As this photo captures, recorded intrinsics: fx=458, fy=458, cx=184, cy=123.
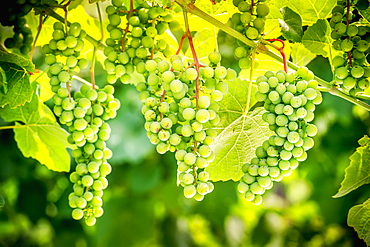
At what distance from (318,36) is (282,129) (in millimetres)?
245

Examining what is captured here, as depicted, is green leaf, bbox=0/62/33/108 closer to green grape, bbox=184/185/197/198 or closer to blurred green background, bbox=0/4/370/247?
green grape, bbox=184/185/197/198

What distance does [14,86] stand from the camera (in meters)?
0.80

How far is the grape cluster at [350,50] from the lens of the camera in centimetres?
72

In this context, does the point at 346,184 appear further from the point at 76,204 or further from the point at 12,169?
the point at 12,169

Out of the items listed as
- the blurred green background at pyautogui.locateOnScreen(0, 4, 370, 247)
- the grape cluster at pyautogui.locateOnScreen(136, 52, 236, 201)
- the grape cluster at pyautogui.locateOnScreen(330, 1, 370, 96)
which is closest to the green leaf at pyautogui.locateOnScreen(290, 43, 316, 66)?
the grape cluster at pyautogui.locateOnScreen(330, 1, 370, 96)

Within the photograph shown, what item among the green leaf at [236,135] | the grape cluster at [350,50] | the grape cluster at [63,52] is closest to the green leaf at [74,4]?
the grape cluster at [63,52]

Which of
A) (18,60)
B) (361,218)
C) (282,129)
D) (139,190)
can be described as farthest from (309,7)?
(139,190)

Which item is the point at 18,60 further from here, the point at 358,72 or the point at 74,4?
the point at 358,72

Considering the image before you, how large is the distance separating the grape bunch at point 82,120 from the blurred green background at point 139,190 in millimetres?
1129

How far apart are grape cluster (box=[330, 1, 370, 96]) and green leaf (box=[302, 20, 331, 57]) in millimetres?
53

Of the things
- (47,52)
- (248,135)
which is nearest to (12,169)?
(47,52)

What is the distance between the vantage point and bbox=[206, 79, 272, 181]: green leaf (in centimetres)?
82

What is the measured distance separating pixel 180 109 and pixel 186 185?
0.37 feet

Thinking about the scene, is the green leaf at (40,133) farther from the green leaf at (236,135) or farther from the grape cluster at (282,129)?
the grape cluster at (282,129)
